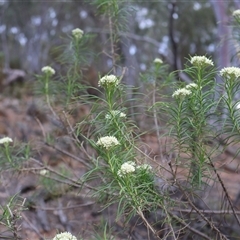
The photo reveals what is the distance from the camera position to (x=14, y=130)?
414 cm

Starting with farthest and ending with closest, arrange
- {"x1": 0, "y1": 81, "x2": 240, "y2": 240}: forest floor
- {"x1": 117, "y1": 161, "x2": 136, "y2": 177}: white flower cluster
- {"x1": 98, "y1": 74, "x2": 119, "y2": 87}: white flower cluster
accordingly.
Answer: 1. {"x1": 0, "y1": 81, "x2": 240, "y2": 240}: forest floor
2. {"x1": 98, "y1": 74, "x2": 119, "y2": 87}: white flower cluster
3. {"x1": 117, "y1": 161, "x2": 136, "y2": 177}: white flower cluster

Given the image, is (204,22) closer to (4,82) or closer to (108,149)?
(4,82)

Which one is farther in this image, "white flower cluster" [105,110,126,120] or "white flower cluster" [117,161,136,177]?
"white flower cluster" [105,110,126,120]

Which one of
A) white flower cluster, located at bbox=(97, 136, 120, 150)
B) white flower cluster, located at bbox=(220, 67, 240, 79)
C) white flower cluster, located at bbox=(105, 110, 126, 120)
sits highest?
white flower cluster, located at bbox=(220, 67, 240, 79)

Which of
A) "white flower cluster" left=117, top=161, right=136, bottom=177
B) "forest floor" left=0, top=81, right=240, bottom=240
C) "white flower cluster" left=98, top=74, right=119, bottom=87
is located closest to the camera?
"white flower cluster" left=117, top=161, right=136, bottom=177

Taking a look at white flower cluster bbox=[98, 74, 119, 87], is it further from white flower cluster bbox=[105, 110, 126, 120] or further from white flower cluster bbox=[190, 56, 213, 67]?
white flower cluster bbox=[190, 56, 213, 67]

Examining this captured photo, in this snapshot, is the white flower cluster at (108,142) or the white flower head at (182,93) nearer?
the white flower cluster at (108,142)

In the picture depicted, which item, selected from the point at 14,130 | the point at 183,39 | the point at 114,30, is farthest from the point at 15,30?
the point at 114,30

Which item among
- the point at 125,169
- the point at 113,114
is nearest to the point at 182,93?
the point at 113,114

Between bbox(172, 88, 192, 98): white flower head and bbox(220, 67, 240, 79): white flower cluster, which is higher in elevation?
bbox(220, 67, 240, 79): white flower cluster

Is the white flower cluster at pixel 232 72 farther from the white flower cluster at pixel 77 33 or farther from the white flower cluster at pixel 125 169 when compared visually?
the white flower cluster at pixel 77 33

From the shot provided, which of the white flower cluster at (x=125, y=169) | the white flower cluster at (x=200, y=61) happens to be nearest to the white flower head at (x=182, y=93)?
the white flower cluster at (x=200, y=61)

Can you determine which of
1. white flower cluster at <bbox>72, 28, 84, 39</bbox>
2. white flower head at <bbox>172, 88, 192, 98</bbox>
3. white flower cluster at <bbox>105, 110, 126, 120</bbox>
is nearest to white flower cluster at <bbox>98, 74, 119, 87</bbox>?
white flower cluster at <bbox>105, 110, 126, 120</bbox>

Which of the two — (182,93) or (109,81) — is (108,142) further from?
(182,93)
